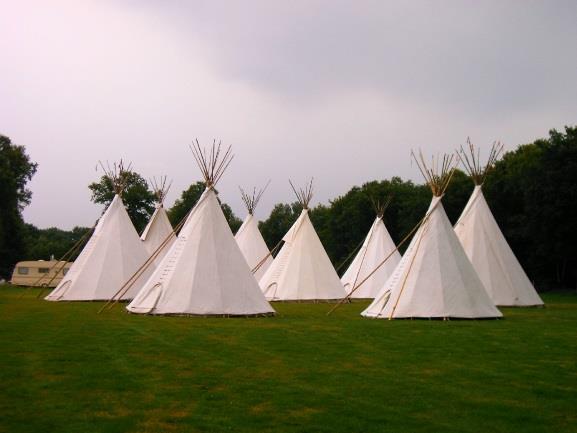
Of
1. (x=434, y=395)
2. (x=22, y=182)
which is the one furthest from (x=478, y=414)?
(x=22, y=182)

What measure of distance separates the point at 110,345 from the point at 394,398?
21.9ft

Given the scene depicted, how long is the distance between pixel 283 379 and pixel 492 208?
4168 cm

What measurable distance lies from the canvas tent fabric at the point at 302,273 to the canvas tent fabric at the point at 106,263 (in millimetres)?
7082

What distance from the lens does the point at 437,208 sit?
73.4 ft

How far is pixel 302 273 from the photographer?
3428 cm

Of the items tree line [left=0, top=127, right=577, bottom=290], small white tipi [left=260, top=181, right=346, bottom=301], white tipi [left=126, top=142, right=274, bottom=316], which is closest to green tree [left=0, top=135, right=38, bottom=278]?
tree line [left=0, top=127, right=577, bottom=290]

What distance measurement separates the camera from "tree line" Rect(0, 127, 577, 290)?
130 ft

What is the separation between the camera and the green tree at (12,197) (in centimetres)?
4631

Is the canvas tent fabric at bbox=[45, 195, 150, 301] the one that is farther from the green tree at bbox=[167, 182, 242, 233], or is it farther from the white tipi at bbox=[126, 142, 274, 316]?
the green tree at bbox=[167, 182, 242, 233]

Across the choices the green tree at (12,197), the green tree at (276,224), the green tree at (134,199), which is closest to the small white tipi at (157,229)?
the green tree at (12,197)

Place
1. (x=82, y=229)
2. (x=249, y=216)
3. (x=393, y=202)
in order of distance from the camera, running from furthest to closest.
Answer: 1. (x=82, y=229)
2. (x=393, y=202)
3. (x=249, y=216)

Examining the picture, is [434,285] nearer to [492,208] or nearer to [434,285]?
[434,285]

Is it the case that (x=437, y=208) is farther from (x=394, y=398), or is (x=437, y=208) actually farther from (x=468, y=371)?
(x=394, y=398)

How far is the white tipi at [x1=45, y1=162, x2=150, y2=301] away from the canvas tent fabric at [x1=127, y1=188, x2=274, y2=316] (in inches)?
299
